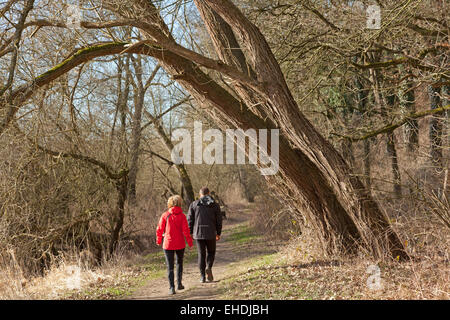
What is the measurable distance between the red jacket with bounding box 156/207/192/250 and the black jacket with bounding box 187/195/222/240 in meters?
0.59

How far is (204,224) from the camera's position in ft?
Answer: 25.2

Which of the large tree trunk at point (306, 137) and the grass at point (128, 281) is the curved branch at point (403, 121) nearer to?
the large tree trunk at point (306, 137)

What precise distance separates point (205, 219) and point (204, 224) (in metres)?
0.10

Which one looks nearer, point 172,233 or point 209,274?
point 172,233

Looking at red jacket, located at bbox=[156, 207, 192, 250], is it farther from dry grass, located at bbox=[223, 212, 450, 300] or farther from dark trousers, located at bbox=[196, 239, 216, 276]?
dry grass, located at bbox=[223, 212, 450, 300]
